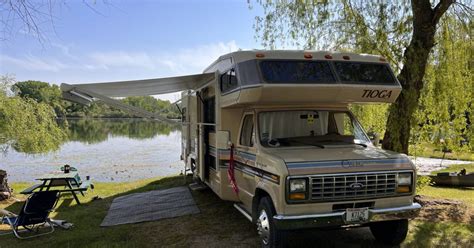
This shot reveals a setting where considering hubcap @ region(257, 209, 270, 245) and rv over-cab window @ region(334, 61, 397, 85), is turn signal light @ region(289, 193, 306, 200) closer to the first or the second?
hubcap @ region(257, 209, 270, 245)

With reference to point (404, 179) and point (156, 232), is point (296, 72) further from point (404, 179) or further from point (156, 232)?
point (156, 232)

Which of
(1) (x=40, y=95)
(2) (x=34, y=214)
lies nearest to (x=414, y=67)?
(2) (x=34, y=214)

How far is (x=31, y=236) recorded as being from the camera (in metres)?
7.48

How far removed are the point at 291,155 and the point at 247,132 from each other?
4.34ft

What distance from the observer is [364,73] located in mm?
6086

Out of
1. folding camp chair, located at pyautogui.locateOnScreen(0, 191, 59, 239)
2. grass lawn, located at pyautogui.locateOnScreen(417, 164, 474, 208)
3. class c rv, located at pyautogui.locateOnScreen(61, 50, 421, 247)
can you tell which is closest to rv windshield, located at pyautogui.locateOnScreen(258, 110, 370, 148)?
class c rv, located at pyautogui.locateOnScreen(61, 50, 421, 247)

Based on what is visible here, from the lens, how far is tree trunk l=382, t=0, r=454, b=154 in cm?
856

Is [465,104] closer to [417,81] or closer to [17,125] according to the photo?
[417,81]

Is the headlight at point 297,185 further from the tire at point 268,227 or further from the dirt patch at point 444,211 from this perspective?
the dirt patch at point 444,211

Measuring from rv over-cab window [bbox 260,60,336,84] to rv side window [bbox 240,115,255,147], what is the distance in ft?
3.39

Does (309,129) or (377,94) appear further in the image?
(309,129)

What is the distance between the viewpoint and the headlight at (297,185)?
4.92m

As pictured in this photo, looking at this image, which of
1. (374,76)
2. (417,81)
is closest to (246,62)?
(374,76)

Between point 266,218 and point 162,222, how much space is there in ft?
10.2
